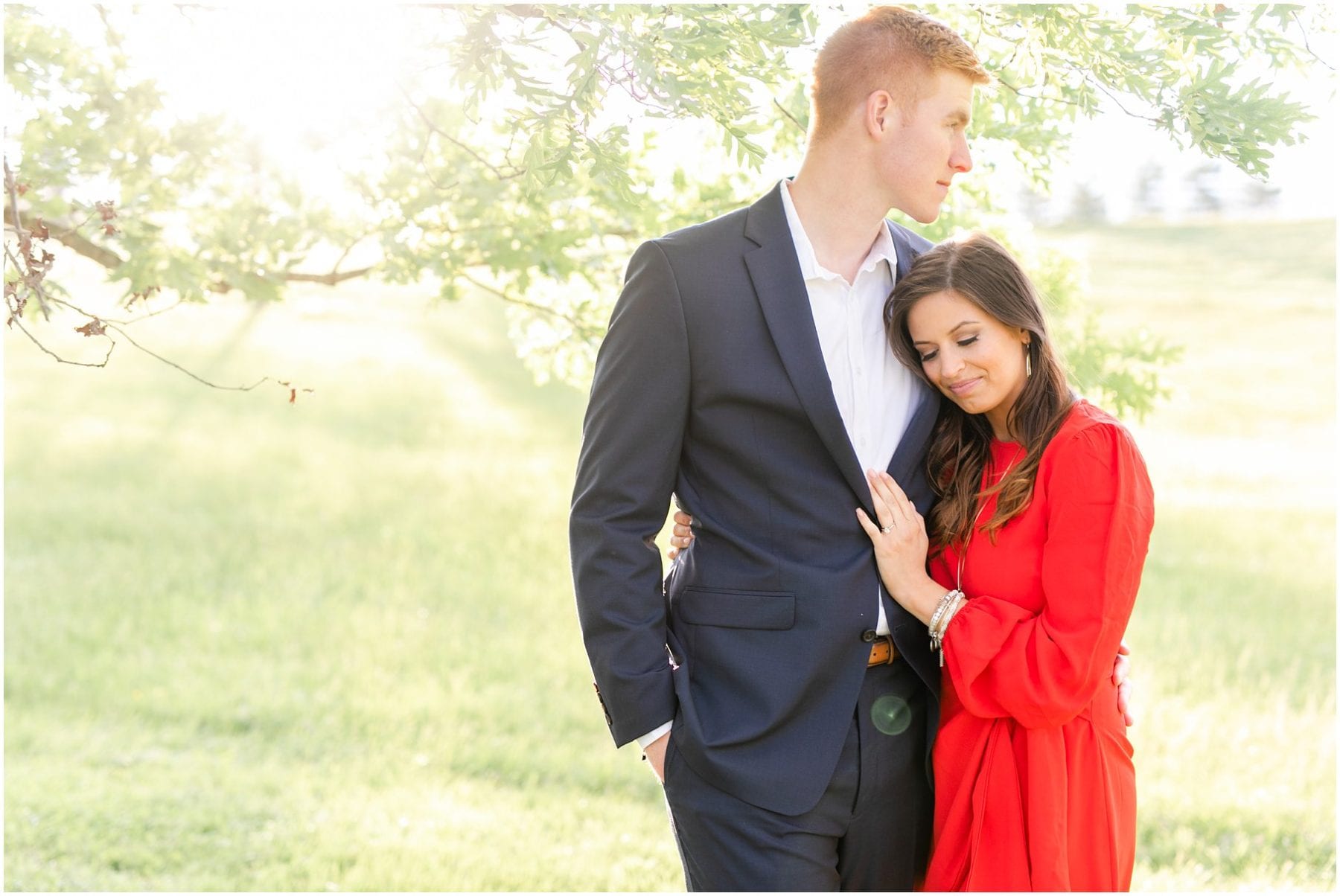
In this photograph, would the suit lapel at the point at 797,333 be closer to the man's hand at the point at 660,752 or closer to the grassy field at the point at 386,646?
the man's hand at the point at 660,752

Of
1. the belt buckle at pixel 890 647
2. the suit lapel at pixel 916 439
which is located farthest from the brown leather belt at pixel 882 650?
the suit lapel at pixel 916 439

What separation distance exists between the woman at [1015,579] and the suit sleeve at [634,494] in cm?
47

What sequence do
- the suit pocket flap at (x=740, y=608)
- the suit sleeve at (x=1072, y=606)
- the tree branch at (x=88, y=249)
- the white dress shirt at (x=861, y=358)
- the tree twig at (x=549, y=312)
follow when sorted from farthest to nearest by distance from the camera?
the tree twig at (x=549, y=312), the tree branch at (x=88, y=249), the white dress shirt at (x=861, y=358), the suit pocket flap at (x=740, y=608), the suit sleeve at (x=1072, y=606)

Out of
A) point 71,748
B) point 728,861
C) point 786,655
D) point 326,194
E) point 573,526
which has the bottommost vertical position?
point 71,748

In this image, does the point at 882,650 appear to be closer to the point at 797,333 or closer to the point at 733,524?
the point at 733,524

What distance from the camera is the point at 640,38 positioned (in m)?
2.54

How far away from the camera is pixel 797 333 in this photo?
104 inches

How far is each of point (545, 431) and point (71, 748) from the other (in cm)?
1196

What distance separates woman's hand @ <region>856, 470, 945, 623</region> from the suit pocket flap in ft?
0.71

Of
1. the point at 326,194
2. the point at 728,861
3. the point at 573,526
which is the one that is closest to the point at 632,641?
the point at 573,526

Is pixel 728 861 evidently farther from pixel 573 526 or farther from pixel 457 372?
pixel 457 372

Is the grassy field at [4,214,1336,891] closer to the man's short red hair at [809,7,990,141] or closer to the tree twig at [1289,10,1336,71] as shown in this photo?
the tree twig at [1289,10,1336,71]

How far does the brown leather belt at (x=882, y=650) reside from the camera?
2.72 metres

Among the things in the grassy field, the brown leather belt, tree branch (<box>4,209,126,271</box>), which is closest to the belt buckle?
the brown leather belt
